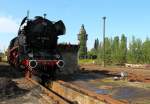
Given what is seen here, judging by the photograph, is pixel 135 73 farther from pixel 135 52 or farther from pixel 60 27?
pixel 135 52

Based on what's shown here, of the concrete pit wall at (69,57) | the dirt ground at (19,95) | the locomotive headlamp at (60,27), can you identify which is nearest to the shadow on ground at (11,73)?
the concrete pit wall at (69,57)

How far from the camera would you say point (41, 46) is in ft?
75.3

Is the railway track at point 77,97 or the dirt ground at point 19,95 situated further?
the dirt ground at point 19,95

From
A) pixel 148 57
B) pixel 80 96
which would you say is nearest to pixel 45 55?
pixel 80 96

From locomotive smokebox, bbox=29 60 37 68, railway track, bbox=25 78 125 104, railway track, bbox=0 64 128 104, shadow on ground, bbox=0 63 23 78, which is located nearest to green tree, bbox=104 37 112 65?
shadow on ground, bbox=0 63 23 78

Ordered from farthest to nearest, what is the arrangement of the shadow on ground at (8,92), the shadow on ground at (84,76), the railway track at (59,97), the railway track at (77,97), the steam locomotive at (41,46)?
the shadow on ground at (84,76) → the steam locomotive at (41,46) → the shadow on ground at (8,92) → the railway track at (59,97) → the railway track at (77,97)

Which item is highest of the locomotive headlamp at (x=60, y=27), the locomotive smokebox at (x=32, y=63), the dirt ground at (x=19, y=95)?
the locomotive headlamp at (x=60, y=27)

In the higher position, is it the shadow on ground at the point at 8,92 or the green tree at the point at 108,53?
the green tree at the point at 108,53

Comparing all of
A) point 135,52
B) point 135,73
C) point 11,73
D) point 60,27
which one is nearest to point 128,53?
point 135,52

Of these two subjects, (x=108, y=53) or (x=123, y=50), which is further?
(x=108, y=53)

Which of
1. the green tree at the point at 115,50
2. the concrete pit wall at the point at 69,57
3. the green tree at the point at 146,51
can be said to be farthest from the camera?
the green tree at the point at 115,50

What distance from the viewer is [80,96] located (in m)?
14.4

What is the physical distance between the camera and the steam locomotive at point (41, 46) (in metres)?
22.1

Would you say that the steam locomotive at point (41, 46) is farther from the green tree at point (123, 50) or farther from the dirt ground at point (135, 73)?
the green tree at point (123, 50)
